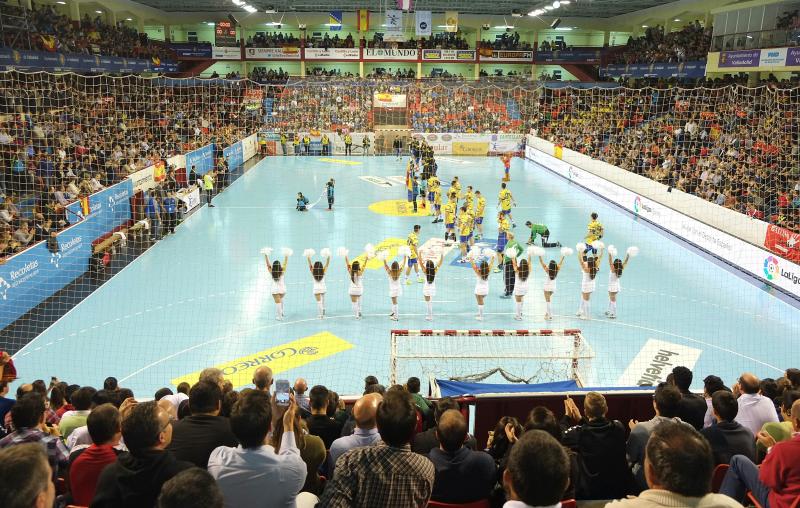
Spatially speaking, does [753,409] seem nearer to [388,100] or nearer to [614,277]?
[614,277]

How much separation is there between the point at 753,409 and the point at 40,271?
1348cm

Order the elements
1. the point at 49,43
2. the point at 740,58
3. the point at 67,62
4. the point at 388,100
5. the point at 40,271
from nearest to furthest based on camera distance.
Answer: the point at 40,271
the point at 49,43
the point at 67,62
the point at 740,58
the point at 388,100

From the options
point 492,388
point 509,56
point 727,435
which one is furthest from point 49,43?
point 509,56

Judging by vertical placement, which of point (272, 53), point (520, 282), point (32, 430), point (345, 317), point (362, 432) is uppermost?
point (272, 53)

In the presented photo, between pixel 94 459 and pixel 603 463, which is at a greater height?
pixel 94 459

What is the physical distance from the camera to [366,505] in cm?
298

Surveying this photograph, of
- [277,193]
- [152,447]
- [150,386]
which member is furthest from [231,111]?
[152,447]

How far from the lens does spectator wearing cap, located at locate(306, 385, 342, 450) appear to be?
543 cm

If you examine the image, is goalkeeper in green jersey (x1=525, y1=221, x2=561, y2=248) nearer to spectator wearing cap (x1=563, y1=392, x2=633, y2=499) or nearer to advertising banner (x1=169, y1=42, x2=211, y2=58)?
spectator wearing cap (x1=563, y1=392, x2=633, y2=499)

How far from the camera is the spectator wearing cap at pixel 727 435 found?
4.70 meters

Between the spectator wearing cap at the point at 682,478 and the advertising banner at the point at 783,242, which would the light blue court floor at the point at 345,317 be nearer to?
the advertising banner at the point at 783,242

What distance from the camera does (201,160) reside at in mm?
26781

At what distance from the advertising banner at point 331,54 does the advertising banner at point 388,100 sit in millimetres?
6530

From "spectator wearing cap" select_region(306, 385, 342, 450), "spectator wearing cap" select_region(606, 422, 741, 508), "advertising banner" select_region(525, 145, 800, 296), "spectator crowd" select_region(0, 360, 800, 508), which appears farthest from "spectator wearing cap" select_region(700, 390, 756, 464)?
"advertising banner" select_region(525, 145, 800, 296)
